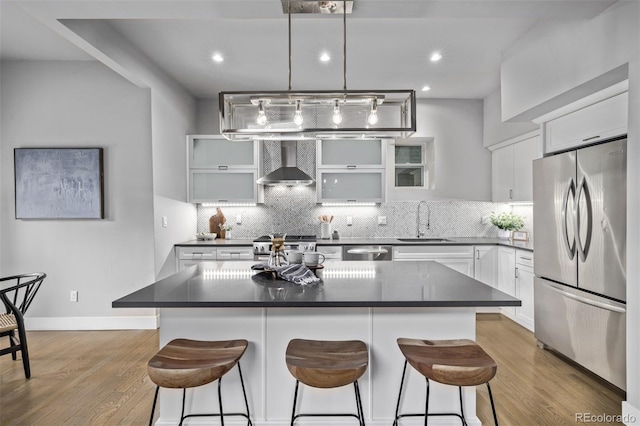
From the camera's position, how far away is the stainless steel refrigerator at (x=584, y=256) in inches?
93.4

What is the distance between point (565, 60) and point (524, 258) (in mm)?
1996

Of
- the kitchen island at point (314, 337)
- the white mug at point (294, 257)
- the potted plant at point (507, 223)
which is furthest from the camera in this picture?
the potted plant at point (507, 223)

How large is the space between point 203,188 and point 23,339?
240cm

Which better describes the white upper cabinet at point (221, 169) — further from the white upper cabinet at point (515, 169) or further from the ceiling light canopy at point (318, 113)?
the white upper cabinet at point (515, 169)

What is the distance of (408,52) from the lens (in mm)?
3422

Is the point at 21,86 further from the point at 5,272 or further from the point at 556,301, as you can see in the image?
the point at 556,301

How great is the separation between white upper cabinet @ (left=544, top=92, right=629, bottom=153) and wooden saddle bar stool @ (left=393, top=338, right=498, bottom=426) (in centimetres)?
189

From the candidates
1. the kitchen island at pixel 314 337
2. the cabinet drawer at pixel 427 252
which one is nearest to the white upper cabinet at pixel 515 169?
the cabinet drawer at pixel 427 252

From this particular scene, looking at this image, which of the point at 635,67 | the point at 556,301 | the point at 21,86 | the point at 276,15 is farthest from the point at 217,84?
the point at 556,301

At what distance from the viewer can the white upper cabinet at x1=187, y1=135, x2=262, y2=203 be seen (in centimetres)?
457

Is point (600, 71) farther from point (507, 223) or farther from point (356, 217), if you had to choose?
point (356, 217)

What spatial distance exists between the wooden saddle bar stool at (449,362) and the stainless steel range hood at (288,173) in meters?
2.76

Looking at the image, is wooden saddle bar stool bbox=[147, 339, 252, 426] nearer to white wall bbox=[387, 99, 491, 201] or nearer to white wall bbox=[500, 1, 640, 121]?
white wall bbox=[500, 1, 640, 121]

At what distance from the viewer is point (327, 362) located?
1.58 metres
